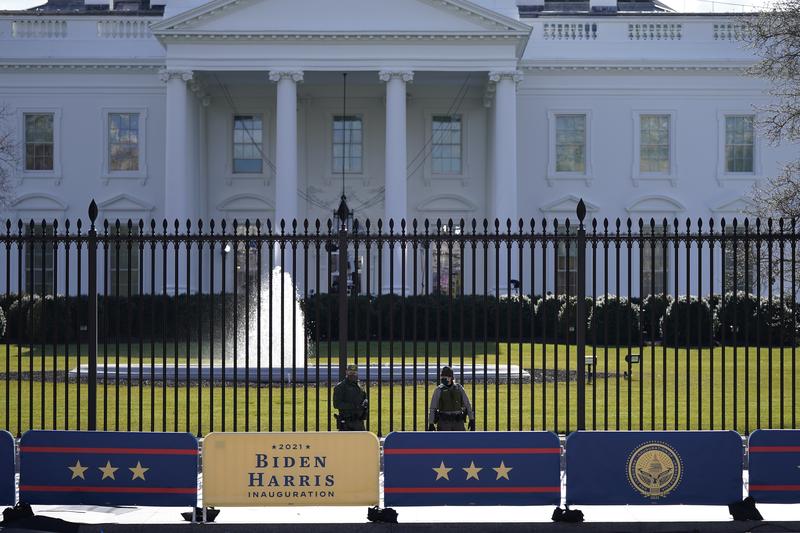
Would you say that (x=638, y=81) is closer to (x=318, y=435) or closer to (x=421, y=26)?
(x=421, y=26)

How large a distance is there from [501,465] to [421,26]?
3216 cm

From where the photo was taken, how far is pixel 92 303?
46.0ft

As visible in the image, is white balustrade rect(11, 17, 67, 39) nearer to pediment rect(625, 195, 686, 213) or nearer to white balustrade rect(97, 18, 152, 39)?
white balustrade rect(97, 18, 152, 39)

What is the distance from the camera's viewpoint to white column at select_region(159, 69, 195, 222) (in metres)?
42.7

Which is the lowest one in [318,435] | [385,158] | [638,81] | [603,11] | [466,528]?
[466,528]

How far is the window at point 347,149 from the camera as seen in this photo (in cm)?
4722

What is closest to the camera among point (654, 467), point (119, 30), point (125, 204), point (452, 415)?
point (654, 467)

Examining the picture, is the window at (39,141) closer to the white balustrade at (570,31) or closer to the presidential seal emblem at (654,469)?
the white balustrade at (570,31)

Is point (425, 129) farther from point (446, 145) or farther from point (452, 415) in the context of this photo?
point (452, 415)

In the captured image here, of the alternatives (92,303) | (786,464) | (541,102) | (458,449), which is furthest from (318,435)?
(541,102)

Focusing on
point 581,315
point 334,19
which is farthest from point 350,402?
point 334,19

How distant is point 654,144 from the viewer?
4716 cm

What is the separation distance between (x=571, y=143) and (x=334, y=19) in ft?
32.7

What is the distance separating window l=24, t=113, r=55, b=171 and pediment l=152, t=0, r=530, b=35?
6815 millimetres
